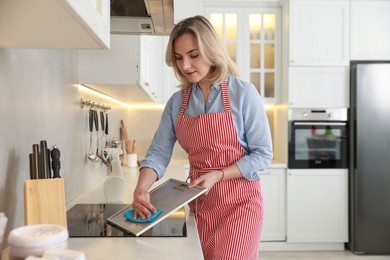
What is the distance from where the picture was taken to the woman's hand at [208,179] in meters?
1.27

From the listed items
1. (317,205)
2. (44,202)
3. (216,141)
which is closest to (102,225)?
(44,202)

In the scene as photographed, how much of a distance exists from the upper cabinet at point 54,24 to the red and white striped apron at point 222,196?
564 mm

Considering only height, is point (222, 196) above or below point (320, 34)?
below

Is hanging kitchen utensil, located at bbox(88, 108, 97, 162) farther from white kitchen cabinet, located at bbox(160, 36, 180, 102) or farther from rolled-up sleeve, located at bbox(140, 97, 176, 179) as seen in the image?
white kitchen cabinet, located at bbox(160, 36, 180, 102)

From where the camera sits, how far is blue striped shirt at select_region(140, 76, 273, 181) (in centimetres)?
138

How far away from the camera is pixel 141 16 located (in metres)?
1.86

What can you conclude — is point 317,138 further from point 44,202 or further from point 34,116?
point 44,202

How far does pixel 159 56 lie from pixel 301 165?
1.65 metres

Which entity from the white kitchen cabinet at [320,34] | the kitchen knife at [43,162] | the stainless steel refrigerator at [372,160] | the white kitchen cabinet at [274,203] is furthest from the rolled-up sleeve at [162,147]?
the stainless steel refrigerator at [372,160]

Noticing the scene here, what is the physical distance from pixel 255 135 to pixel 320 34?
99.6 inches

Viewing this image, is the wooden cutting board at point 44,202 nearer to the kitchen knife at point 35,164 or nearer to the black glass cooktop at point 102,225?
the kitchen knife at point 35,164

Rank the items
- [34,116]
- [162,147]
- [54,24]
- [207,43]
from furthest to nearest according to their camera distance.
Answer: [162,147] < [207,43] < [34,116] < [54,24]

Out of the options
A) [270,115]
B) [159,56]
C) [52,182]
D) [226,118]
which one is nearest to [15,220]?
[52,182]

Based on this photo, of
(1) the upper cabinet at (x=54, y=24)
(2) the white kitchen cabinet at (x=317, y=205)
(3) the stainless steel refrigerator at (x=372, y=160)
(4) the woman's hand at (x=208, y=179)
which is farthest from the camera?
(2) the white kitchen cabinet at (x=317, y=205)
